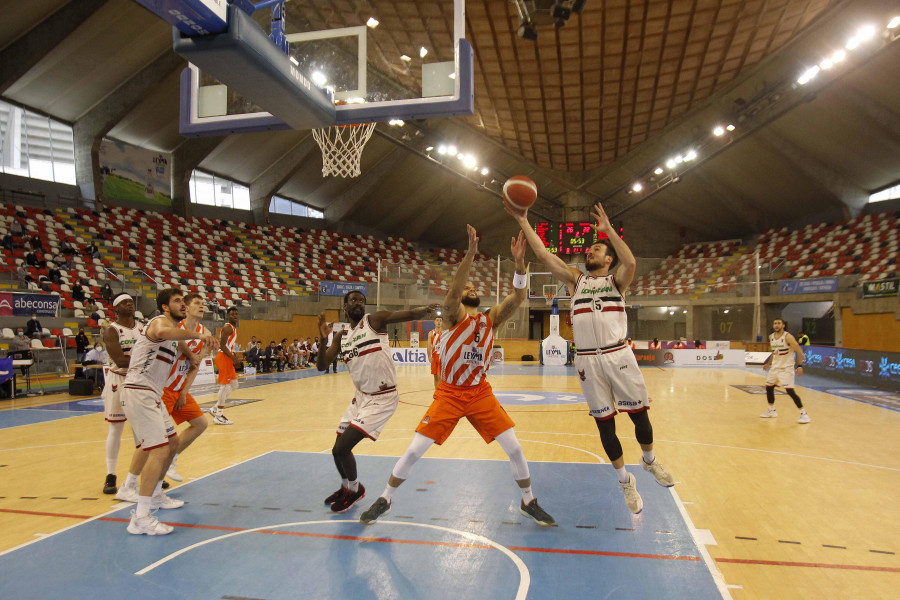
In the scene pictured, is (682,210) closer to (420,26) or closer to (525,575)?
(420,26)

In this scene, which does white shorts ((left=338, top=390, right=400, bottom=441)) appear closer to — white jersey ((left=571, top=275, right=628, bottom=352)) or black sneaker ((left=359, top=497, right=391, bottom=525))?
black sneaker ((left=359, top=497, right=391, bottom=525))

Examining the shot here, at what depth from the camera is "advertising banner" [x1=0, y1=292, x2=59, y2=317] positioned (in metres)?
15.5

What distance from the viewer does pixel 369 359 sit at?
17.7 feet

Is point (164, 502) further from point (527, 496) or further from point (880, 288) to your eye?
point (880, 288)

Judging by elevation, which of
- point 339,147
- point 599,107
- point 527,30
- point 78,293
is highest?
point 599,107

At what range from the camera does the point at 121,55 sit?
70.2 feet

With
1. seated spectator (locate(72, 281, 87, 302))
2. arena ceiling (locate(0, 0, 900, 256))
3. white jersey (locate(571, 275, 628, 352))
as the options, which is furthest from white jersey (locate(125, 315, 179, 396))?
seated spectator (locate(72, 281, 87, 302))

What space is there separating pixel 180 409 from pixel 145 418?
3.12 feet

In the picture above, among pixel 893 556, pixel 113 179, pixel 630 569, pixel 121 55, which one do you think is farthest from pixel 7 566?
pixel 113 179

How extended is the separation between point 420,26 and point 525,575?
7.93m

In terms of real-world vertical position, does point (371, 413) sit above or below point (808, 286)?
below

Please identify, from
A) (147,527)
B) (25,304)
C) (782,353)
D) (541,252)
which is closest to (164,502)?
(147,527)

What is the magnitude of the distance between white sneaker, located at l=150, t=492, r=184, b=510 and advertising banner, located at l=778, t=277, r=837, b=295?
97.5 feet

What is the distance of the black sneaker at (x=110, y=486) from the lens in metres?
5.89
